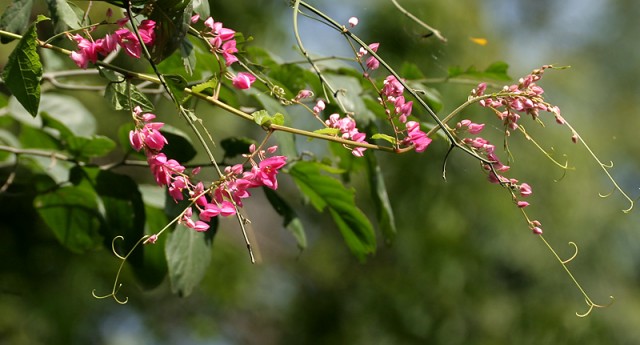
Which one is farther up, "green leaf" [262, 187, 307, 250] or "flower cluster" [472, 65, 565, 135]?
"flower cluster" [472, 65, 565, 135]

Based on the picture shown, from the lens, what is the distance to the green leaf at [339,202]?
80cm

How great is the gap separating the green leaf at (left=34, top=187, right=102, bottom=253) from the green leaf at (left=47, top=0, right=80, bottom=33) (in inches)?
14.1

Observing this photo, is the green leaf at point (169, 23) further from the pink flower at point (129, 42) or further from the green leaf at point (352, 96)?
the green leaf at point (352, 96)

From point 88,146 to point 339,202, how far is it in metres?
0.25

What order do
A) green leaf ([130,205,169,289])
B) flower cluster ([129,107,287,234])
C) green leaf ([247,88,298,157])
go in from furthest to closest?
green leaf ([130,205,169,289]), green leaf ([247,88,298,157]), flower cluster ([129,107,287,234])

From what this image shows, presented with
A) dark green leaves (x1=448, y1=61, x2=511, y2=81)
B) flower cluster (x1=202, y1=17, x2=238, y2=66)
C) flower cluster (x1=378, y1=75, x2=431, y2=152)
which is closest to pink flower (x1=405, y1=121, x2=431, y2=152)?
flower cluster (x1=378, y1=75, x2=431, y2=152)

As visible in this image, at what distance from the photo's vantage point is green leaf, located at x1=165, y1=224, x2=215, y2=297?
2.47ft

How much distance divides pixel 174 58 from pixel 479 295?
1860 mm

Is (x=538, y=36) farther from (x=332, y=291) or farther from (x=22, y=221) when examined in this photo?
(x=22, y=221)

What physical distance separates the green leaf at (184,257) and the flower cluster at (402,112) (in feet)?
0.85

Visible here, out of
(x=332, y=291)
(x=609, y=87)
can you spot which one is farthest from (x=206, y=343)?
(x=609, y=87)

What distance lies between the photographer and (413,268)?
2.51 m

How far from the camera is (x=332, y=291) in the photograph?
9.55ft

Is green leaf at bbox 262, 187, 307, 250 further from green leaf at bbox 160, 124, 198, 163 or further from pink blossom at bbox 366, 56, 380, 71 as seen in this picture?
pink blossom at bbox 366, 56, 380, 71
